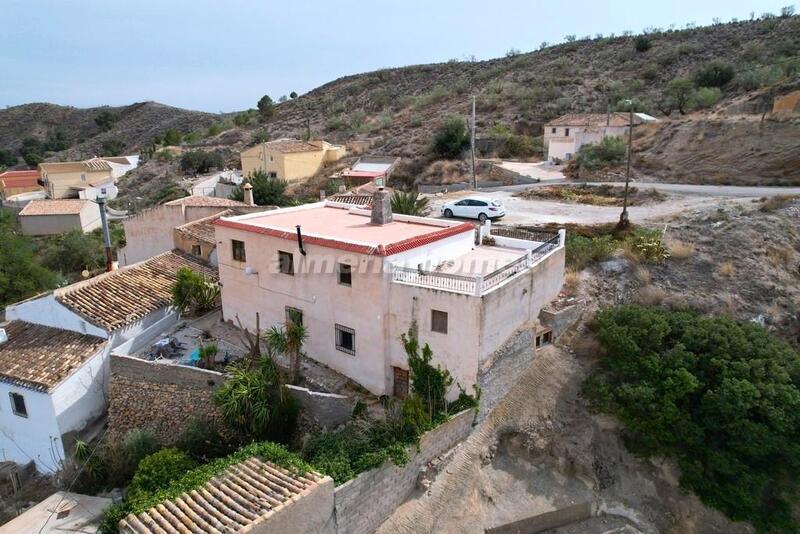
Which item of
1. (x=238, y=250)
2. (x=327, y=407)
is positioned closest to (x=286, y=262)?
(x=238, y=250)

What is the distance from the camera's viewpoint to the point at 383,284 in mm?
14016

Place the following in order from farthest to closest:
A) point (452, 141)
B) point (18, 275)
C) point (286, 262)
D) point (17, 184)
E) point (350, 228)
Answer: point (17, 184) < point (452, 141) < point (18, 275) < point (350, 228) < point (286, 262)

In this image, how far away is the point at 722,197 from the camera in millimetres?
25422

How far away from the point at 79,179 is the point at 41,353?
1851 inches

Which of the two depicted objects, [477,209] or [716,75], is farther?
[716,75]

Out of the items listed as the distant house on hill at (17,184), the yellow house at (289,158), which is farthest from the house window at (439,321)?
the distant house on hill at (17,184)

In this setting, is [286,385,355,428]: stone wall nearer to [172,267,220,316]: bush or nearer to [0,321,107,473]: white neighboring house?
[0,321,107,473]: white neighboring house

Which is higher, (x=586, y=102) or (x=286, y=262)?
(x=586, y=102)

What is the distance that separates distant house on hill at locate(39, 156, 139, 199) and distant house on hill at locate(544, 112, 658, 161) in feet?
138

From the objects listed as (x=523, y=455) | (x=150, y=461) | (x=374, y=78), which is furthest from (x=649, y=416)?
Answer: (x=374, y=78)

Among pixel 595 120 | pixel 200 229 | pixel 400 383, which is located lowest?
pixel 400 383

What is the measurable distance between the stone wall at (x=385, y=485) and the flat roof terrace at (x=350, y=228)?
482 cm

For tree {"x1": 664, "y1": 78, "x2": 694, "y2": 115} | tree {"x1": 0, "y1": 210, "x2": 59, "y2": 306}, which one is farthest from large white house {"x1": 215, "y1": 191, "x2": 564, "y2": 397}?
tree {"x1": 664, "y1": 78, "x2": 694, "y2": 115}

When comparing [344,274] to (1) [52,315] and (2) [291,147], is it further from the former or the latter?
(2) [291,147]
